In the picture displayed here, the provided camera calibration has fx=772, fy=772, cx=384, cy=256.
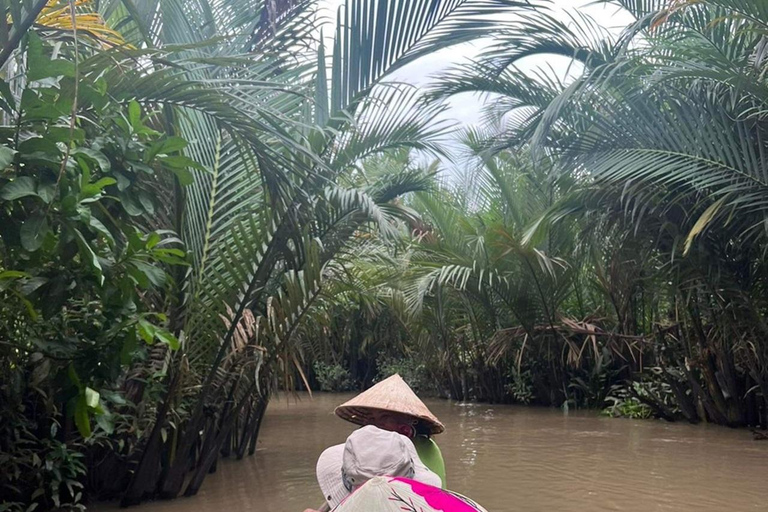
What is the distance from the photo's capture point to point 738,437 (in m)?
7.74

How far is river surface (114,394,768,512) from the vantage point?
5223 mm

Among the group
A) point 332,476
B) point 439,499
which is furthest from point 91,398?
point 439,499

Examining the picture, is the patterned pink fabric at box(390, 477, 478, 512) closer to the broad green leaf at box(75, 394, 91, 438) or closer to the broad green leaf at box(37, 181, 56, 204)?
the broad green leaf at box(37, 181, 56, 204)

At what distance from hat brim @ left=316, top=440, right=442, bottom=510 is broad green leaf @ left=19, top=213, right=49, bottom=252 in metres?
1.17

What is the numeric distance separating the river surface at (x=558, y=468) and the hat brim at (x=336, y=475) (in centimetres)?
269

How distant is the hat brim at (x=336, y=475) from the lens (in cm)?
229

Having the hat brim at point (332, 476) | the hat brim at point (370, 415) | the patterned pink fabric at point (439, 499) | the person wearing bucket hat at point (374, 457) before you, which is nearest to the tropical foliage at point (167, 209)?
the hat brim at point (332, 476)

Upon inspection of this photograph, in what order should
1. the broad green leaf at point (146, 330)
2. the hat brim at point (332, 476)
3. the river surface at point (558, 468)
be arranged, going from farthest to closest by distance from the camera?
the river surface at point (558, 468), the broad green leaf at point (146, 330), the hat brim at point (332, 476)

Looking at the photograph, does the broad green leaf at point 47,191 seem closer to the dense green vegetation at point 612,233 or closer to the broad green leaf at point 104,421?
the broad green leaf at point 104,421

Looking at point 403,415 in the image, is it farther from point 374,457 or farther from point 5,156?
point 5,156

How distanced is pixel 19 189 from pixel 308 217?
8.28 ft

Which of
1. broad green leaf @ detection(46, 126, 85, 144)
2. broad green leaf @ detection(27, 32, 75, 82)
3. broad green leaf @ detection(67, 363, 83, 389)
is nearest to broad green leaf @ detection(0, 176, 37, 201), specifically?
broad green leaf @ detection(46, 126, 85, 144)

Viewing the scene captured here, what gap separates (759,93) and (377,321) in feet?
33.2

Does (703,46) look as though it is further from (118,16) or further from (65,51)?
(65,51)
